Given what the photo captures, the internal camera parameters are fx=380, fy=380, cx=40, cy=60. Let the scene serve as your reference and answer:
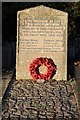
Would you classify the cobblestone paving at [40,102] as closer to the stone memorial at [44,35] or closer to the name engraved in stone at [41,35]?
the stone memorial at [44,35]

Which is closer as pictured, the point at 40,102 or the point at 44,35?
the point at 40,102

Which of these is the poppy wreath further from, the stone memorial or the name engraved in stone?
the name engraved in stone

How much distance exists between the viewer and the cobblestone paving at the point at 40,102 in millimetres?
6902

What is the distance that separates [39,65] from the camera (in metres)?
10.6

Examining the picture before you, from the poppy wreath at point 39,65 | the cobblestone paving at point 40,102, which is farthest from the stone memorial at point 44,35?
the cobblestone paving at point 40,102

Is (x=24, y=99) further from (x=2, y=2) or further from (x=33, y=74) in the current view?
(x=2, y=2)

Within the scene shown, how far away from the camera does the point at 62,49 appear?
10.7 meters

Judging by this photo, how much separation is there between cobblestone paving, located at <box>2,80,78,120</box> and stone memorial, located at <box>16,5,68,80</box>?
30.7 inches

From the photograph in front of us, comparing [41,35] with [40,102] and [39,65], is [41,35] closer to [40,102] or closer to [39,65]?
[39,65]

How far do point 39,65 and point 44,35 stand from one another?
850 mm

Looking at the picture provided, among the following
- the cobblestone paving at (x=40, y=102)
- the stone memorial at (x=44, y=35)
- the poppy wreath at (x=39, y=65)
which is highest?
the stone memorial at (x=44, y=35)

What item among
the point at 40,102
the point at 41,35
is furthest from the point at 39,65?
the point at 40,102

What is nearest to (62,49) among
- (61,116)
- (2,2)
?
(61,116)

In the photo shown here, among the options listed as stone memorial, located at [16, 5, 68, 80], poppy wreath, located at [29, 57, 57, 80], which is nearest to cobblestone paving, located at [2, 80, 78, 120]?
poppy wreath, located at [29, 57, 57, 80]
